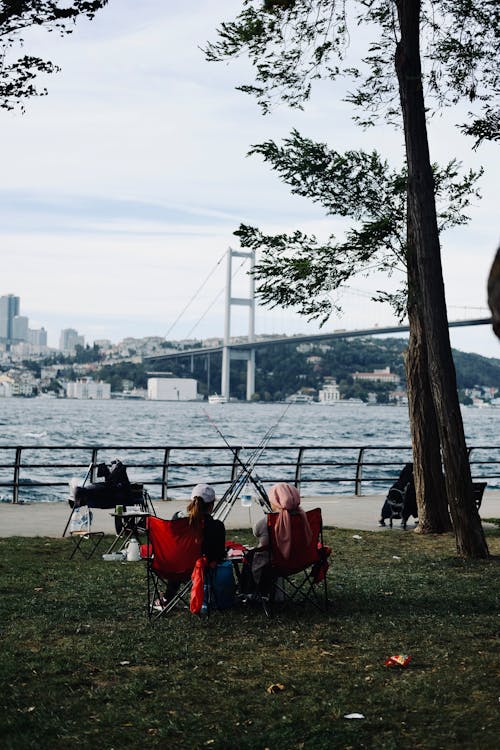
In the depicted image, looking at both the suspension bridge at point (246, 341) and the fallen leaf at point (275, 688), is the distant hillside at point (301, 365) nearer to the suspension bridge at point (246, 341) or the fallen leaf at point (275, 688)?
the suspension bridge at point (246, 341)

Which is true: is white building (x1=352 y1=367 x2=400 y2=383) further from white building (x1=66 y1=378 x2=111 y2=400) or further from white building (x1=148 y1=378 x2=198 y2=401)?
white building (x1=66 y1=378 x2=111 y2=400)

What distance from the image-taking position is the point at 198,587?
20.7ft

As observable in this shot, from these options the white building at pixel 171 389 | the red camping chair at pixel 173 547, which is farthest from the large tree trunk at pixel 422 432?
the white building at pixel 171 389

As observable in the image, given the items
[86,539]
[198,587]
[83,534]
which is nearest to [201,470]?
[86,539]

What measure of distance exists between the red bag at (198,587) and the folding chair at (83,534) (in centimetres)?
277

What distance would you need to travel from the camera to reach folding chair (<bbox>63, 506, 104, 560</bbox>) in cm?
922

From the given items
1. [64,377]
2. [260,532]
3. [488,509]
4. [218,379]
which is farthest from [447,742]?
[64,377]

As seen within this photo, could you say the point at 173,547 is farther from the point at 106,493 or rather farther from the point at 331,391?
the point at 331,391

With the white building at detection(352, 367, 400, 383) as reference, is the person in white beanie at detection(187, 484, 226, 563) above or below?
below

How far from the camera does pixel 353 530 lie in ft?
37.2

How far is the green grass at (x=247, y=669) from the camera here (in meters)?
4.34

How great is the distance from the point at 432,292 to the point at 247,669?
5.38 m

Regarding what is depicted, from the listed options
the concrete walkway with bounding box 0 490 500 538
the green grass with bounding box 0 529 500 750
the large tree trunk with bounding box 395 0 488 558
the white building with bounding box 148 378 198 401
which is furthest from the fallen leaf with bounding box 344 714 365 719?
the white building with bounding box 148 378 198 401

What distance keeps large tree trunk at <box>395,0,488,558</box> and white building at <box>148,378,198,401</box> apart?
62.8 metres
